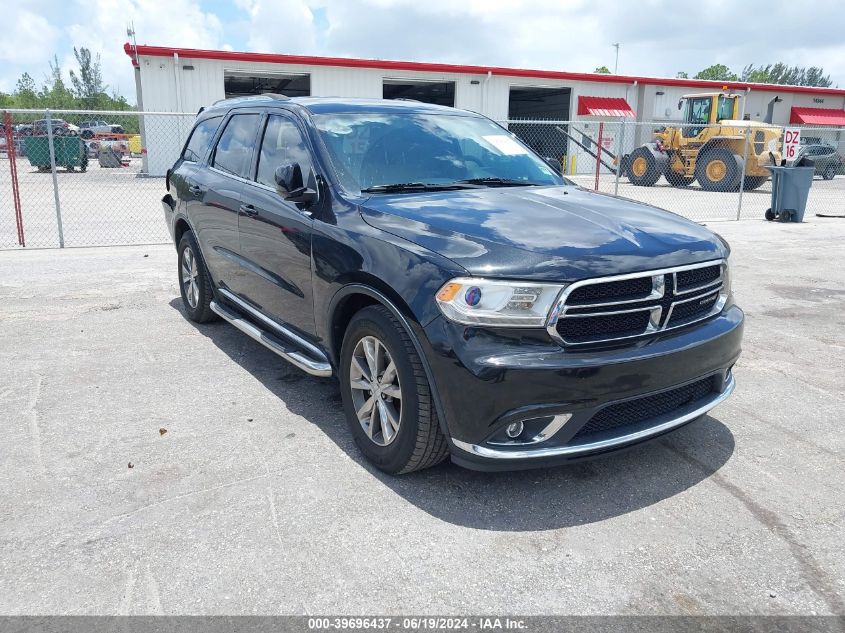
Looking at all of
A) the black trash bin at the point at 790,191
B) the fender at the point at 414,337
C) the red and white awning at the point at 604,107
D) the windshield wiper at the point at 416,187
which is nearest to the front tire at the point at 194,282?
the windshield wiper at the point at 416,187

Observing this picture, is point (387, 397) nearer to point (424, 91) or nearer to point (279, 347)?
point (279, 347)

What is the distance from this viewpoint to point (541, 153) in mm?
12875

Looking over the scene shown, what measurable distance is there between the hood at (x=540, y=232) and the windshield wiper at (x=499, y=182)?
21 centimetres

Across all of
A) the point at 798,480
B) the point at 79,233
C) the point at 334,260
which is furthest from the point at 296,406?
the point at 79,233

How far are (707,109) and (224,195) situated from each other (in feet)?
77.8

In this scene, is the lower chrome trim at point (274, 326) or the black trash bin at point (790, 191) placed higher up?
the black trash bin at point (790, 191)

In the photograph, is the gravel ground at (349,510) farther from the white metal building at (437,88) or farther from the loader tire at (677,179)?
the loader tire at (677,179)

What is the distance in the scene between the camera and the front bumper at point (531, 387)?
9.30 ft

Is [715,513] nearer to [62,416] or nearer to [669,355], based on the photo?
[669,355]

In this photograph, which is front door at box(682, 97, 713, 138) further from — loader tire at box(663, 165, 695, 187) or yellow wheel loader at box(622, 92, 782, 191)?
loader tire at box(663, 165, 695, 187)

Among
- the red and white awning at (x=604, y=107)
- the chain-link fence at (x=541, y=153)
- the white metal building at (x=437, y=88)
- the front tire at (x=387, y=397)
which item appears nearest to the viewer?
the front tire at (x=387, y=397)

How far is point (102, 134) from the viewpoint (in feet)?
129

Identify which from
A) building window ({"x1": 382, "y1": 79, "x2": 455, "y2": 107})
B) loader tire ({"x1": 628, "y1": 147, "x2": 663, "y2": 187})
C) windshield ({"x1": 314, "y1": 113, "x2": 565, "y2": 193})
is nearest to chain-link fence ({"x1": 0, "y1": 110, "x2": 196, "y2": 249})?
windshield ({"x1": 314, "y1": 113, "x2": 565, "y2": 193})

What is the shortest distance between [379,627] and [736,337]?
90.3 inches
